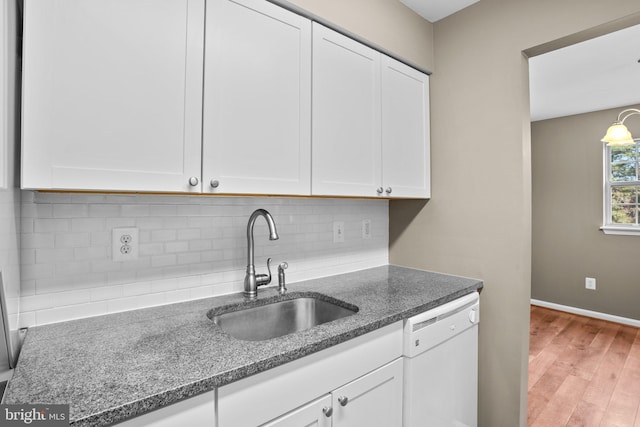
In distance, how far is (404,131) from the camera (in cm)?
188

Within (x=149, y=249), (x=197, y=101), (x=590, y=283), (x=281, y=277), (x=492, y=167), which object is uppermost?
(x=197, y=101)

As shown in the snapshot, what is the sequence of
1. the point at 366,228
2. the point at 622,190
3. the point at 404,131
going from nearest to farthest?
the point at 404,131, the point at 366,228, the point at 622,190

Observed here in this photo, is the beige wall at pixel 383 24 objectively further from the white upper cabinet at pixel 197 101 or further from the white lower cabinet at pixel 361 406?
the white lower cabinet at pixel 361 406

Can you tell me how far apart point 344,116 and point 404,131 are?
48cm

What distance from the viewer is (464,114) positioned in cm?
190

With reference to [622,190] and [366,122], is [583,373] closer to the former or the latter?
[622,190]

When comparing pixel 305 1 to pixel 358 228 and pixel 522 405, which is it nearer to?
pixel 358 228

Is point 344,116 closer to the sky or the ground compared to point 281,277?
closer to the sky

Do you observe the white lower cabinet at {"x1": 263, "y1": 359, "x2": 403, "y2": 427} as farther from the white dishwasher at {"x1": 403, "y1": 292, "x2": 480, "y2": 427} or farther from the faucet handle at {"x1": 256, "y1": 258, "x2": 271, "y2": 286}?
the faucet handle at {"x1": 256, "y1": 258, "x2": 271, "y2": 286}

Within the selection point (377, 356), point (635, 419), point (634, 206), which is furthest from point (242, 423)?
point (634, 206)

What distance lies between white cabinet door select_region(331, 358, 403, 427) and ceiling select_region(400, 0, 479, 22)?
1880 mm

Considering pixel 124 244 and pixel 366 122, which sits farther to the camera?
pixel 366 122


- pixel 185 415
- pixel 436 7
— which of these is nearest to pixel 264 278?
pixel 185 415

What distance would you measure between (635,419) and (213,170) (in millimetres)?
2975
